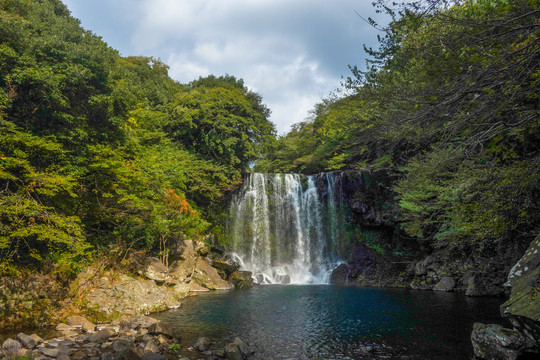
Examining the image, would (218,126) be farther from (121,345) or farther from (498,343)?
(498,343)

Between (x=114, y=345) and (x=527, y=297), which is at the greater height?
(x=527, y=297)

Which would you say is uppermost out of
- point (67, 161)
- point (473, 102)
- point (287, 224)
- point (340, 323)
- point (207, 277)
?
point (67, 161)

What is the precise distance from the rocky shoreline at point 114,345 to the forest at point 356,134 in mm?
2384

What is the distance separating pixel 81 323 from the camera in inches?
359

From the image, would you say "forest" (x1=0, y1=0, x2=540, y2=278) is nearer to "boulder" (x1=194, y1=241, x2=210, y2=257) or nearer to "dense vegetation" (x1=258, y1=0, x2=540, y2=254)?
"dense vegetation" (x1=258, y1=0, x2=540, y2=254)

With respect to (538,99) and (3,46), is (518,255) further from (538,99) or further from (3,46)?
(3,46)

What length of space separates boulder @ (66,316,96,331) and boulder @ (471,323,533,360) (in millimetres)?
10004

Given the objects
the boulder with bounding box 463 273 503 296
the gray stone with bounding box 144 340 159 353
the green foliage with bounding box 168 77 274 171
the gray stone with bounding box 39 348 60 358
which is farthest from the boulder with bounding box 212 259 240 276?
the gray stone with bounding box 39 348 60 358

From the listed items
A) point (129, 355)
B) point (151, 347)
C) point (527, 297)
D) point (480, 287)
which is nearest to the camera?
point (527, 297)

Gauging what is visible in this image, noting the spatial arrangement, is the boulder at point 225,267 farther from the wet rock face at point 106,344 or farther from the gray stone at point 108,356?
the gray stone at point 108,356

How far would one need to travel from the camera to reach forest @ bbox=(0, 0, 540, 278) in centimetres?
505

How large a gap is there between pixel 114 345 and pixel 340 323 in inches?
274

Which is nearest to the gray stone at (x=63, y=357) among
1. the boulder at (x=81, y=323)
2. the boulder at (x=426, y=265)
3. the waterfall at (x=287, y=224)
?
the boulder at (x=81, y=323)

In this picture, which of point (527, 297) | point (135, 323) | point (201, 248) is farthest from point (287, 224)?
point (527, 297)
